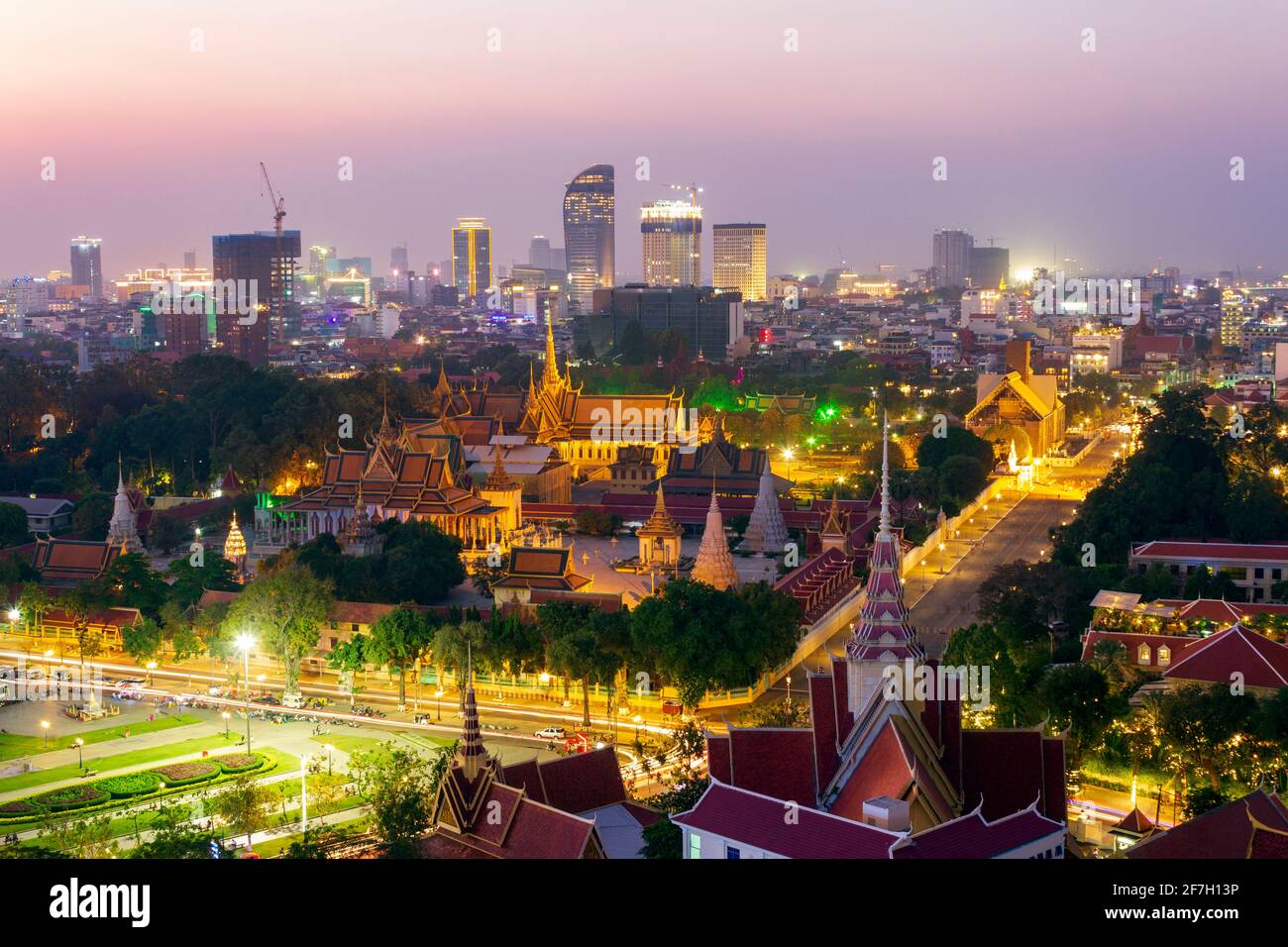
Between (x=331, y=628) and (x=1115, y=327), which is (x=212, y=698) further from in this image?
(x=1115, y=327)

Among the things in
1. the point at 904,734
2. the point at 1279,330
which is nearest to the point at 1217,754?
the point at 904,734

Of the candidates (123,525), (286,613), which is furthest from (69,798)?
(123,525)

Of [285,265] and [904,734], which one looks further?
[285,265]

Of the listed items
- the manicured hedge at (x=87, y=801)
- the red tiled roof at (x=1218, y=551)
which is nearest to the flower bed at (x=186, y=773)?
the manicured hedge at (x=87, y=801)

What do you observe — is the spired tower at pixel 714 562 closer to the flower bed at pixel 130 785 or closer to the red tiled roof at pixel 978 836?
the flower bed at pixel 130 785
